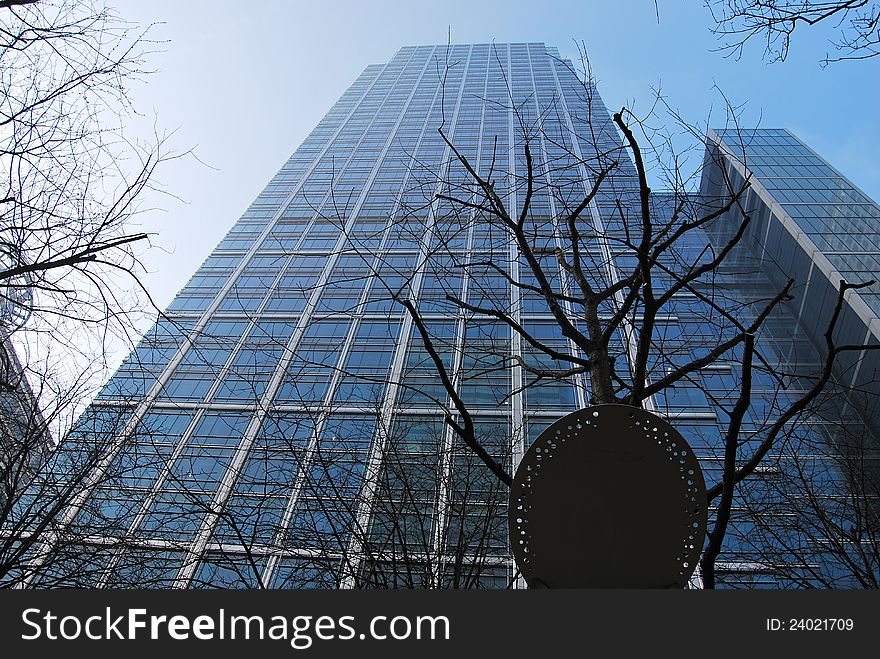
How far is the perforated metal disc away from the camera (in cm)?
265

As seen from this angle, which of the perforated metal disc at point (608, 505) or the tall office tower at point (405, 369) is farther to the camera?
the tall office tower at point (405, 369)

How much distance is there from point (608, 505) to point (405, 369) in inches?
397

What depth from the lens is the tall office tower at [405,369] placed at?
566cm

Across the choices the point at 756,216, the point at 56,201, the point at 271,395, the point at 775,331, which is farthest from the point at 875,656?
the point at 756,216

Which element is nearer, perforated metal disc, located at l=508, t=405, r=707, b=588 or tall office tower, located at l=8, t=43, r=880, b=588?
perforated metal disc, located at l=508, t=405, r=707, b=588

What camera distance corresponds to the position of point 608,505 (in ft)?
8.87

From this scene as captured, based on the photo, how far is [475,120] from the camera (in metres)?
54.6

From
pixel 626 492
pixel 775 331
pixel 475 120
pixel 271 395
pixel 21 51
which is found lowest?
pixel 775 331

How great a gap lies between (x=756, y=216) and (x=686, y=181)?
129ft

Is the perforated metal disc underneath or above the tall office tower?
above

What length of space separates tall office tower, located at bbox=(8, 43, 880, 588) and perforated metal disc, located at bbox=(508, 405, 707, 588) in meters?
0.15

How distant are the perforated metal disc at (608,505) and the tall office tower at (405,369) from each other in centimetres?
15

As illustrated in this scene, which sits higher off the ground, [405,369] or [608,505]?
[608,505]

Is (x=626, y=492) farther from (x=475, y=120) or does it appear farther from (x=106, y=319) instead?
(x=475, y=120)
